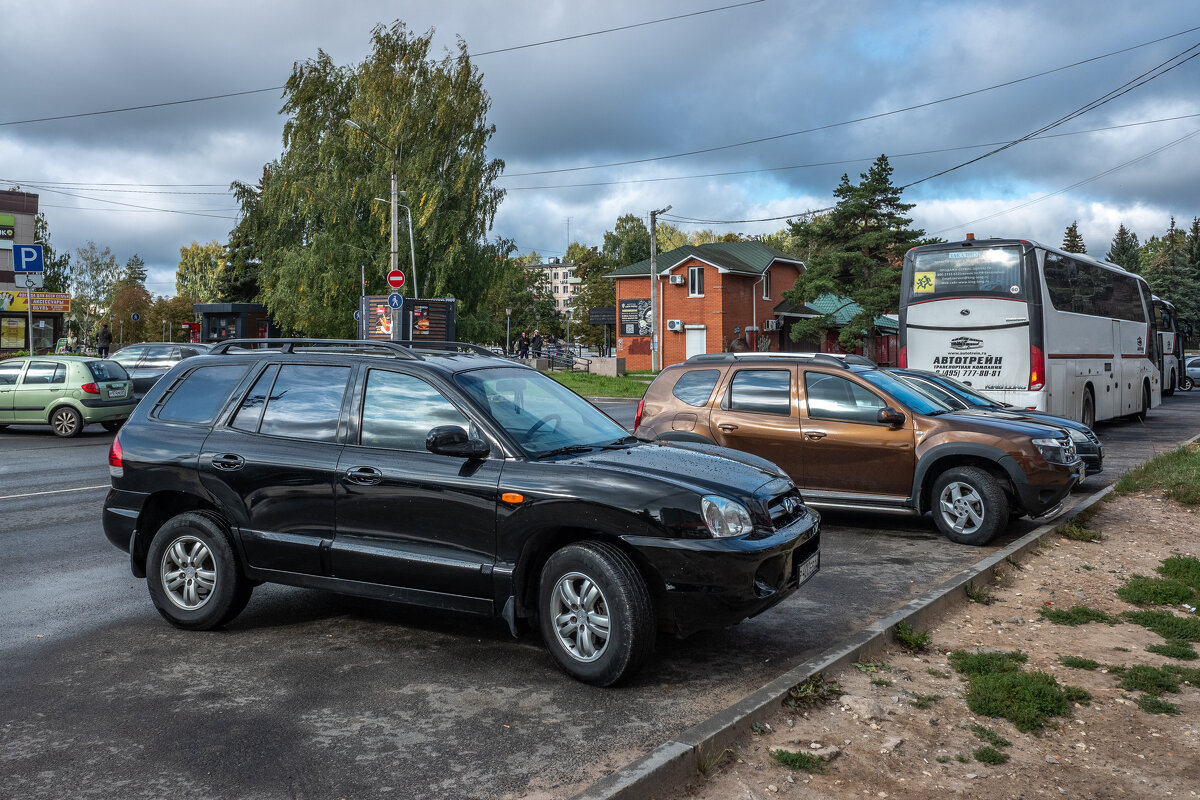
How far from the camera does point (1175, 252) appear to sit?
92.4 metres

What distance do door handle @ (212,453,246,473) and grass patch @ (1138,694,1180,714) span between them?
16.0ft

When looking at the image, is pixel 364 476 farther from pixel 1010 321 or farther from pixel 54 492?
pixel 1010 321

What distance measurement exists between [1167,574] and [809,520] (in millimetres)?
3775

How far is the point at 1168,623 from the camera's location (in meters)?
5.97

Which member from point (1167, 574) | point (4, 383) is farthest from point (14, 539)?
point (4, 383)

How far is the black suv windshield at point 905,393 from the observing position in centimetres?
916

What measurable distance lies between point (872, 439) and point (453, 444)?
205 inches

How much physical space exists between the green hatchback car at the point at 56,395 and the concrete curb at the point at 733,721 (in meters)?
17.1

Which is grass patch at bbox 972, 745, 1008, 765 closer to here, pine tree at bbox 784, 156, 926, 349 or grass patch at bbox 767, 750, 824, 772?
grass patch at bbox 767, 750, 824, 772

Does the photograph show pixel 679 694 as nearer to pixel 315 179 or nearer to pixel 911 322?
pixel 911 322

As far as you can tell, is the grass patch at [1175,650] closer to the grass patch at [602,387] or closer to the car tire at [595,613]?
the car tire at [595,613]

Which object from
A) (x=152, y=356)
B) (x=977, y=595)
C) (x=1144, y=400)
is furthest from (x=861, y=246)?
(x=977, y=595)

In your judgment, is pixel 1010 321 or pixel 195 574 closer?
pixel 195 574

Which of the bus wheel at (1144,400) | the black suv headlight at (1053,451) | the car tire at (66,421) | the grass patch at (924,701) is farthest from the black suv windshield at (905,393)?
the bus wheel at (1144,400)
